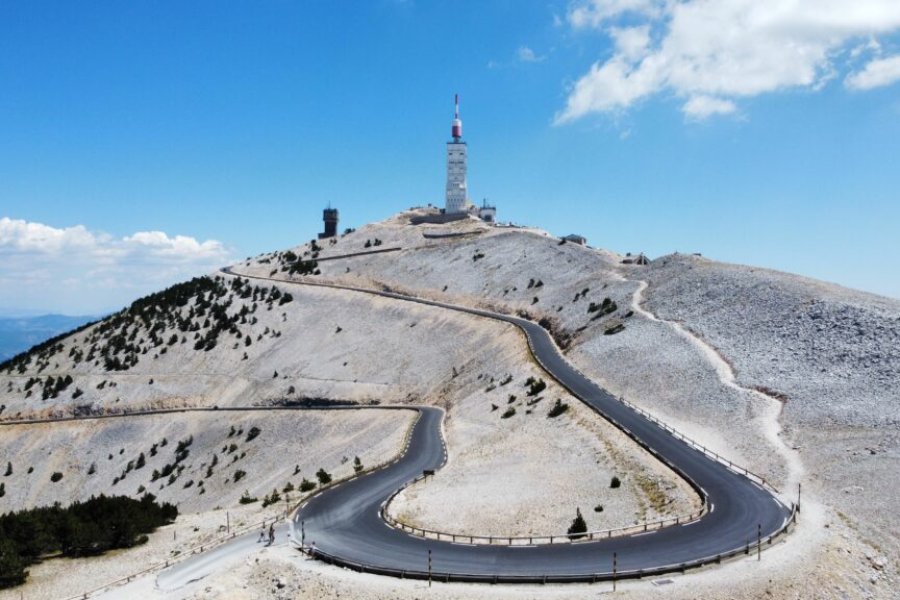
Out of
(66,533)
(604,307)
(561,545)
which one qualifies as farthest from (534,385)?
(66,533)

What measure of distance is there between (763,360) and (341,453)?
3344cm

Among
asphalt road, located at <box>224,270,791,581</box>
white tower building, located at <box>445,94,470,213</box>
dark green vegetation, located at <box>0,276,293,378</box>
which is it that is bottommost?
asphalt road, located at <box>224,270,791,581</box>

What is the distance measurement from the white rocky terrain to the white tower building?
15.9m

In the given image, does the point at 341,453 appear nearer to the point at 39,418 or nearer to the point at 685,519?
the point at 685,519

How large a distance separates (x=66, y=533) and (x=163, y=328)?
79.2m

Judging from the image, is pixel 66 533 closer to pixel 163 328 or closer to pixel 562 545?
pixel 562 545

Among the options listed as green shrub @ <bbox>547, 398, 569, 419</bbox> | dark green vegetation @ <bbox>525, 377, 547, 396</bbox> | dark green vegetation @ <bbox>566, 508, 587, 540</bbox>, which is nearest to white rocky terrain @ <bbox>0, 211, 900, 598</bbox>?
dark green vegetation @ <bbox>525, 377, 547, 396</bbox>

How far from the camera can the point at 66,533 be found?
34.0m

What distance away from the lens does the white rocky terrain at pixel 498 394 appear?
29203 mm

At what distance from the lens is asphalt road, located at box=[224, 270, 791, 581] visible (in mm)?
25656

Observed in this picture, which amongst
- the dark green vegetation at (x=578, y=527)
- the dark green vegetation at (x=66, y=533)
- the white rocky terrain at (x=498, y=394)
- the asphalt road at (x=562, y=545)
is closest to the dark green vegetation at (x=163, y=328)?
the white rocky terrain at (x=498, y=394)

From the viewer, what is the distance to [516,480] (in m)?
37.9

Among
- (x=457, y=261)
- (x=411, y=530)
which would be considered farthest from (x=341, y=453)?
(x=457, y=261)

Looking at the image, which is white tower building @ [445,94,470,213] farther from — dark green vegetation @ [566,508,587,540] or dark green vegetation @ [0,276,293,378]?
dark green vegetation @ [566,508,587,540]
